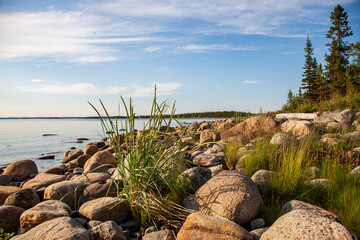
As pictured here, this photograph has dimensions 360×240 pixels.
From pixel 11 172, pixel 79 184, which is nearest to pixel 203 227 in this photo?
pixel 79 184

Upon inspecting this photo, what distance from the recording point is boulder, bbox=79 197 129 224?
3027 mm

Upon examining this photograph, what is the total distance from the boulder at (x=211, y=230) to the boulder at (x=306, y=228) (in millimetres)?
239

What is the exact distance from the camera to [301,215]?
7.24ft

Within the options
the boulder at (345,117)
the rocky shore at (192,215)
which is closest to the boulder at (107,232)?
the rocky shore at (192,215)

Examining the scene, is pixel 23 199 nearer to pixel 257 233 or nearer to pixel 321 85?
pixel 257 233

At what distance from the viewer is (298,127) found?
784 cm

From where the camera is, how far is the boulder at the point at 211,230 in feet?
7.53

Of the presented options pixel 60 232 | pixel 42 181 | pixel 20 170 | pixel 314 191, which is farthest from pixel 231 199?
pixel 20 170

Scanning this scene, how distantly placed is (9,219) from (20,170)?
4.86 meters

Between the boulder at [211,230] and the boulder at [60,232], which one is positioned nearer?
the boulder at [211,230]

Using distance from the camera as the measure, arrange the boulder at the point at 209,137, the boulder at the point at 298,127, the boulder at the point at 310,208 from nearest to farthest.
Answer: the boulder at the point at 310,208
the boulder at the point at 298,127
the boulder at the point at 209,137

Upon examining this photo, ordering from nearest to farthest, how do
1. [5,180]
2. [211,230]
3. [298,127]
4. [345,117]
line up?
[211,230], [5,180], [298,127], [345,117]

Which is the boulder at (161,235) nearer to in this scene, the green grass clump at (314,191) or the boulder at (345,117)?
the green grass clump at (314,191)

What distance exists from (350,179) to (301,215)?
1.89 m
